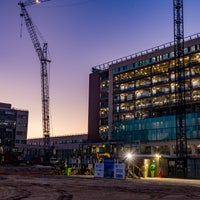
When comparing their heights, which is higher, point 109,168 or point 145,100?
point 145,100

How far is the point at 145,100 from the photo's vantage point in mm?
147875

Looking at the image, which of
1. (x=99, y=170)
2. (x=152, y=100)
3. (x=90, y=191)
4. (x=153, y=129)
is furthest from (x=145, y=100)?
(x=90, y=191)

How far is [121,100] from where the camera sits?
160 meters

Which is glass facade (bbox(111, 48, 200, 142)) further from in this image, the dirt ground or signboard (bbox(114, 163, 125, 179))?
the dirt ground

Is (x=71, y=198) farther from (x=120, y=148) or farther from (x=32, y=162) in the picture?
(x=120, y=148)

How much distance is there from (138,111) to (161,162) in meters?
76.4

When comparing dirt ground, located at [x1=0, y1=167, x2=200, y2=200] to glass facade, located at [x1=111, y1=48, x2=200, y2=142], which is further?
glass facade, located at [x1=111, y1=48, x2=200, y2=142]

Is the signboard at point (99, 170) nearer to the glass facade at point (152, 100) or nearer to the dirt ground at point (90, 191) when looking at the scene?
the dirt ground at point (90, 191)

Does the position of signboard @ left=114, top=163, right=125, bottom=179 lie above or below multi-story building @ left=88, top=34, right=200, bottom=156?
below

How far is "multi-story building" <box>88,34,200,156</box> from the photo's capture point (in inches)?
5022

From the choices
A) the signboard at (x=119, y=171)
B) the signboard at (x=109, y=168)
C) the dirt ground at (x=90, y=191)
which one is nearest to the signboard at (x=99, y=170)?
the signboard at (x=109, y=168)

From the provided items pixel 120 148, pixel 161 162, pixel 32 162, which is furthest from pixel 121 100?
pixel 161 162

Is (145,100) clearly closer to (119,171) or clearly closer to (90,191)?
(119,171)

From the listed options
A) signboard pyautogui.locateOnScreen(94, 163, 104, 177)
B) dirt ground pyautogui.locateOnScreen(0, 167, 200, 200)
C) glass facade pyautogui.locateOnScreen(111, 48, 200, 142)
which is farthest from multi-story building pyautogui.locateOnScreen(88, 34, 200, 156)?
dirt ground pyautogui.locateOnScreen(0, 167, 200, 200)
